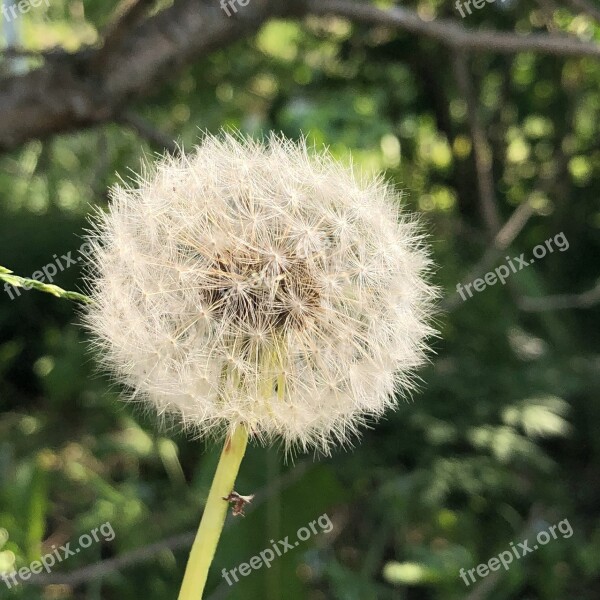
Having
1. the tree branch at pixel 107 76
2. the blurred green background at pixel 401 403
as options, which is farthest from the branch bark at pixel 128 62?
the blurred green background at pixel 401 403

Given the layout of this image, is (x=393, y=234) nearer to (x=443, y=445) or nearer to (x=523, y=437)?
(x=443, y=445)

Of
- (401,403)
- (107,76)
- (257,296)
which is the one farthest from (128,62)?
(401,403)

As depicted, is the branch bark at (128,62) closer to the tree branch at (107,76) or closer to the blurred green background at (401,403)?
the tree branch at (107,76)

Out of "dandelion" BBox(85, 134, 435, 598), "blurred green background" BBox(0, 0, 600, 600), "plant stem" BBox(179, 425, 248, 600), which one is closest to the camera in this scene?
"plant stem" BBox(179, 425, 248, 600)

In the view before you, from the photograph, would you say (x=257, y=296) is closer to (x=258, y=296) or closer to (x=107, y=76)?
(x=258, y=296)

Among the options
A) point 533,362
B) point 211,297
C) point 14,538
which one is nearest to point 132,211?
point 211,297

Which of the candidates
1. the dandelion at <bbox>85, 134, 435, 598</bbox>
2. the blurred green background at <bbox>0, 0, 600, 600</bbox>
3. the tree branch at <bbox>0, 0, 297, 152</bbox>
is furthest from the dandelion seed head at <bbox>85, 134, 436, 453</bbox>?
the tree branch at <bbox>0, 0, 297, 152</bbox>

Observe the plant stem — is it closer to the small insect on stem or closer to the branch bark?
the small insect on stem
